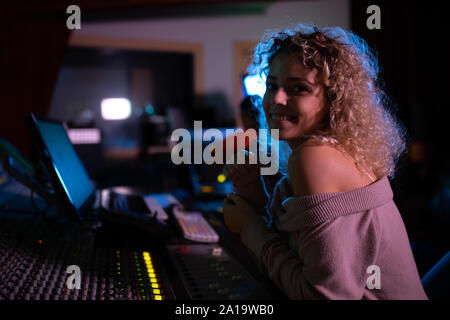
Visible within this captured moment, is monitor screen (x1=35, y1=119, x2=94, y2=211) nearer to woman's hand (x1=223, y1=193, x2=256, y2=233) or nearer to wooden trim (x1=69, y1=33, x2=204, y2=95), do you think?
woman's hand (x1=223, y1=193, x2=256, y2=233)

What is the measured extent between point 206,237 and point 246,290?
1.20ft

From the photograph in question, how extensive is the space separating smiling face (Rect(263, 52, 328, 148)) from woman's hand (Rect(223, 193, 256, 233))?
0.22m

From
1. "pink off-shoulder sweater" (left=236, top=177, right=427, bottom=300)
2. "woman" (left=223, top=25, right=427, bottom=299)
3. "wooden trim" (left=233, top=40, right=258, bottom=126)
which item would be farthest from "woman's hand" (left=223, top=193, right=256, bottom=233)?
"wooden trim" (left=233, top=40, right=258, bottom=126)

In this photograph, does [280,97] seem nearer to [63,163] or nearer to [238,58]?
[63,163]

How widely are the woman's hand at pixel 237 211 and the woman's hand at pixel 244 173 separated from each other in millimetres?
42

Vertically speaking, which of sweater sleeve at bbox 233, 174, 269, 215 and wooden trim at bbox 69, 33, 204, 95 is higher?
wooden trim at bbox 69, 33, 204, 95

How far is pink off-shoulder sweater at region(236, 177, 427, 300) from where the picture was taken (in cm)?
58

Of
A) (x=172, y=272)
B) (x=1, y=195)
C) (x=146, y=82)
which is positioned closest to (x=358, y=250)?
(x=172, y=272)

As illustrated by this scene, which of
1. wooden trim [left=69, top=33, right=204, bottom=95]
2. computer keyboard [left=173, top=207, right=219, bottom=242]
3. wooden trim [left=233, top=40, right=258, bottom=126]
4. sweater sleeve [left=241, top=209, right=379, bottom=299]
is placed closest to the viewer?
sweater sleeve [left=241, top=209, right=379, bottom=299]

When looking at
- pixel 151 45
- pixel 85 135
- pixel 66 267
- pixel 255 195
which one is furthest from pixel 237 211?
pixel 151 45

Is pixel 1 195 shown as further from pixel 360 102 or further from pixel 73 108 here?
pixel 73 108

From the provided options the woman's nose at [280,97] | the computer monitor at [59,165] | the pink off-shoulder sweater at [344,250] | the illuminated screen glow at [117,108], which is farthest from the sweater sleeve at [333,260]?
the illuminated screen glow at [117,108]

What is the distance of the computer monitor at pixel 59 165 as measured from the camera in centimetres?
89

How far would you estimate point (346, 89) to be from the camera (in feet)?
2.34
